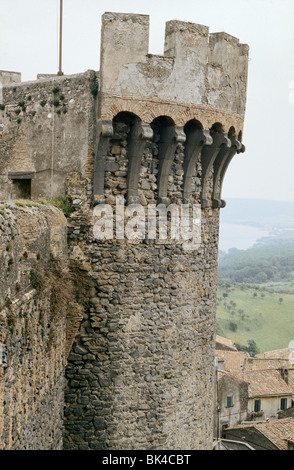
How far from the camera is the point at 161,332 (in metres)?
10.1

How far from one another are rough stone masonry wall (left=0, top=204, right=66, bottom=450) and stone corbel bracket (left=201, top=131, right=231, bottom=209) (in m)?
2.59

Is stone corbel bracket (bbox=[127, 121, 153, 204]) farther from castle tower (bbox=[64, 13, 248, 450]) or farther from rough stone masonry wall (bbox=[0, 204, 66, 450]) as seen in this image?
rough stone masonry wall (bbox=[0, 204, 66, 450])

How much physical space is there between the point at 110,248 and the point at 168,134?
6.42 feet

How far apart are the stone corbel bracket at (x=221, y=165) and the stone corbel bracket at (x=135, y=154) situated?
1.87m

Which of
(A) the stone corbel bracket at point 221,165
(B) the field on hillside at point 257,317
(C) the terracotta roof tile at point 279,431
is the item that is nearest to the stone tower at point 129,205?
(A) the stone corbel bracket at point 221,165

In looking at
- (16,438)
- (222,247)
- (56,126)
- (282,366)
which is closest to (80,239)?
(56,126)

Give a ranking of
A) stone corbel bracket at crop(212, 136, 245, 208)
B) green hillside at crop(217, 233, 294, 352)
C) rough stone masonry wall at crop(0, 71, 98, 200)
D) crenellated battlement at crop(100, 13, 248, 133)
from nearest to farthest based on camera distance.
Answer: crenellated battlement at crop(100, 13, 248, 133) → rough stone masonry wall at crop(0, 71, 98, 200) → stone corbel bracket at crop(212, 136, 245, 208) → green hillside at crop(217, 233, 294, 352)

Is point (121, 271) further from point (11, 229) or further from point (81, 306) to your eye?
point (11, 229)

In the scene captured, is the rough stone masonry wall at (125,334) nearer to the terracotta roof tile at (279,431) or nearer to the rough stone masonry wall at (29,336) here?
the rough stone masonry wall at (29,336)

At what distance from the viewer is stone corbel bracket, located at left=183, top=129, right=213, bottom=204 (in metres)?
10.1

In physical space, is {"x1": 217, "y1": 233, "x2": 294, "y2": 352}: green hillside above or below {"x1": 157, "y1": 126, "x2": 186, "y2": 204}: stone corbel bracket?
below

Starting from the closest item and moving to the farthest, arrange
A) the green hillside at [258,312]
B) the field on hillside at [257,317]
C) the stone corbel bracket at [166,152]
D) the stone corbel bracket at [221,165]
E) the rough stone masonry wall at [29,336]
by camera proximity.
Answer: the rough stone masonry wall at [29,336] → the stone corbel bracket at [166,152] → the stone corbel bracket at [221,165] → the field on hillside at [257,317] → the green hillside at [258,312]

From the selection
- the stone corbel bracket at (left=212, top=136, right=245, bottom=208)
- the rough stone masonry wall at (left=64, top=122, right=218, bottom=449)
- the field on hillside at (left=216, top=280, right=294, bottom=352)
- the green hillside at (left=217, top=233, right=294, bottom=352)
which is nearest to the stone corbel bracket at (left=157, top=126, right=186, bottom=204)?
the rough stone masonry wall at (left=64, top=122, right=218, bottom=449)

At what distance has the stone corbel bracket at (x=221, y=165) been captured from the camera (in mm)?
11008
